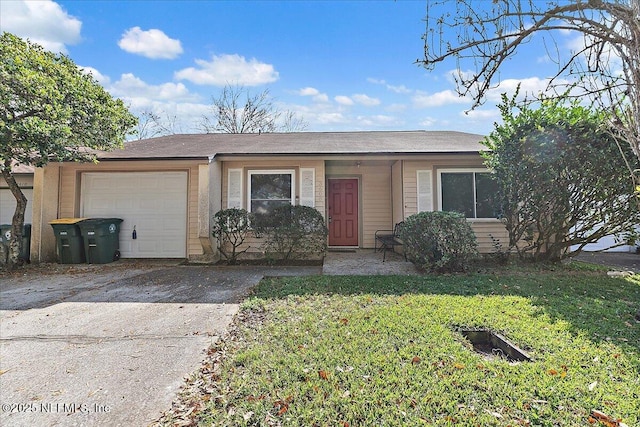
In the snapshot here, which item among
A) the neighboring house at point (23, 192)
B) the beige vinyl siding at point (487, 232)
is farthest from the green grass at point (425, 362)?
the neighboring house at point (23, 192)

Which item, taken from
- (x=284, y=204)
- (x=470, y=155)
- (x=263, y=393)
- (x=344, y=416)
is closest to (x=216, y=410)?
(x=263, y=393)

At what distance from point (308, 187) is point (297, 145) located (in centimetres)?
A: 164

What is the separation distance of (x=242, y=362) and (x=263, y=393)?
0.54 meters

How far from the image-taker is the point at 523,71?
344cm

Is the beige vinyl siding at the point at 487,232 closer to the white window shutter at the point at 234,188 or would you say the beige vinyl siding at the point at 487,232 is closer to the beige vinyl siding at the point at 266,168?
the beige vinyl siding at the point at 266,168

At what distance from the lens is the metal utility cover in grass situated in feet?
9.30

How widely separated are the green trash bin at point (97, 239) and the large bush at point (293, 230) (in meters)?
3.98

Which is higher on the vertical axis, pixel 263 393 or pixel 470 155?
pixel 470 155

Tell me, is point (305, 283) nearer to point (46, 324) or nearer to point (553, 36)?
point (46, 324)

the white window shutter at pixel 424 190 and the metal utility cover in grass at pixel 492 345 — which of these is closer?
the metal utility cover in grass at pixel 492 345

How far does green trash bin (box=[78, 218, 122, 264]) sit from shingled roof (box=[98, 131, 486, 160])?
1670 millimetres

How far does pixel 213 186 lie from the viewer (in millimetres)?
7785

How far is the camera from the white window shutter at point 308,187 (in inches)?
317

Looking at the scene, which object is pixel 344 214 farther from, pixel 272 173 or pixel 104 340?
pixel 104 340
